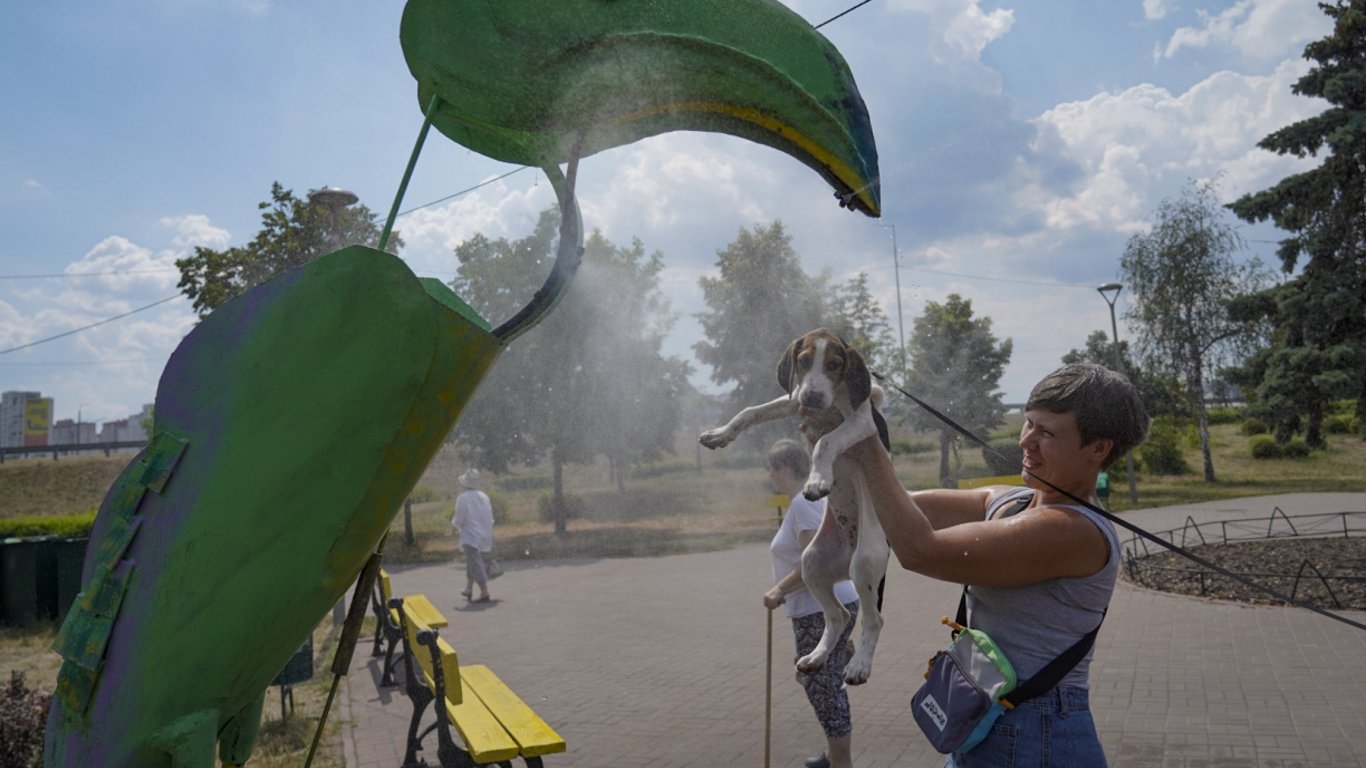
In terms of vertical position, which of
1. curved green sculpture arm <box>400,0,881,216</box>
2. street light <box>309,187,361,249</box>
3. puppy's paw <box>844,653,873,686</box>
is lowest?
puppy's paw <box>844,653,873,686</box>

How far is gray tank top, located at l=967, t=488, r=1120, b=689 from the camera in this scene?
214 cm

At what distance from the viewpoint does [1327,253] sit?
12.3 m

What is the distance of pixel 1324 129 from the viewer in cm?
1220

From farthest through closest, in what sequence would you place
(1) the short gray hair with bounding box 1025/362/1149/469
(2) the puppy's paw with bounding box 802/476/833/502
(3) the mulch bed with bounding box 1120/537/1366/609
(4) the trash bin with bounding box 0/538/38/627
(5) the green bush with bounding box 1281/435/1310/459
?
(5) the green bush with bounding box 1281/435/1310/459, (4) the trash bin with bounding box 0/538/38/627, (3) the mulch bed with bounding box 1120/537/1366/609, (1) the short gray hair with bounding box 1025/362/1149/469, (2) the puppy's paw with bounding box 802/476/833/502

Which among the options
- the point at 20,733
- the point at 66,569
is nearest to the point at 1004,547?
the point at 20,733

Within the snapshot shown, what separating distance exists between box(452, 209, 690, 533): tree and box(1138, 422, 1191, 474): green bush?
1454 centimetres

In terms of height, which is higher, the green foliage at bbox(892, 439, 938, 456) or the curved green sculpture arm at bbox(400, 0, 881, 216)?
the curved green sculpture arm at bbox(400, 0, 881, 216)

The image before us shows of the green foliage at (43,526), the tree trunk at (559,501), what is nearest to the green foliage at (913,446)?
the green foliage at (43,526)

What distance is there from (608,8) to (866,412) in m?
1.01

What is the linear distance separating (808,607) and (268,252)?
11014mm

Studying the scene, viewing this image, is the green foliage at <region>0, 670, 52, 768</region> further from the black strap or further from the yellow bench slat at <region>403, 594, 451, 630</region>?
→ the black strap

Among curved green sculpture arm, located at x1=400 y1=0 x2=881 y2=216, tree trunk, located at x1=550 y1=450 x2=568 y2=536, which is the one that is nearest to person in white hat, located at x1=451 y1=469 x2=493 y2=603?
tree trunk, located at x1=550 y1=450 x2=568 y2=536

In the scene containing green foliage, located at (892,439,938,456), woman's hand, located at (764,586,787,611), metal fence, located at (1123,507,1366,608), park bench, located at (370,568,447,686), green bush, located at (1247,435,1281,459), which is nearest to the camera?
woman's hand, located at (764,586,787,611)

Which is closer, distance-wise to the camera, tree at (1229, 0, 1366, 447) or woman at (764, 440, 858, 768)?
woman at (764, 440, 858, 768)
